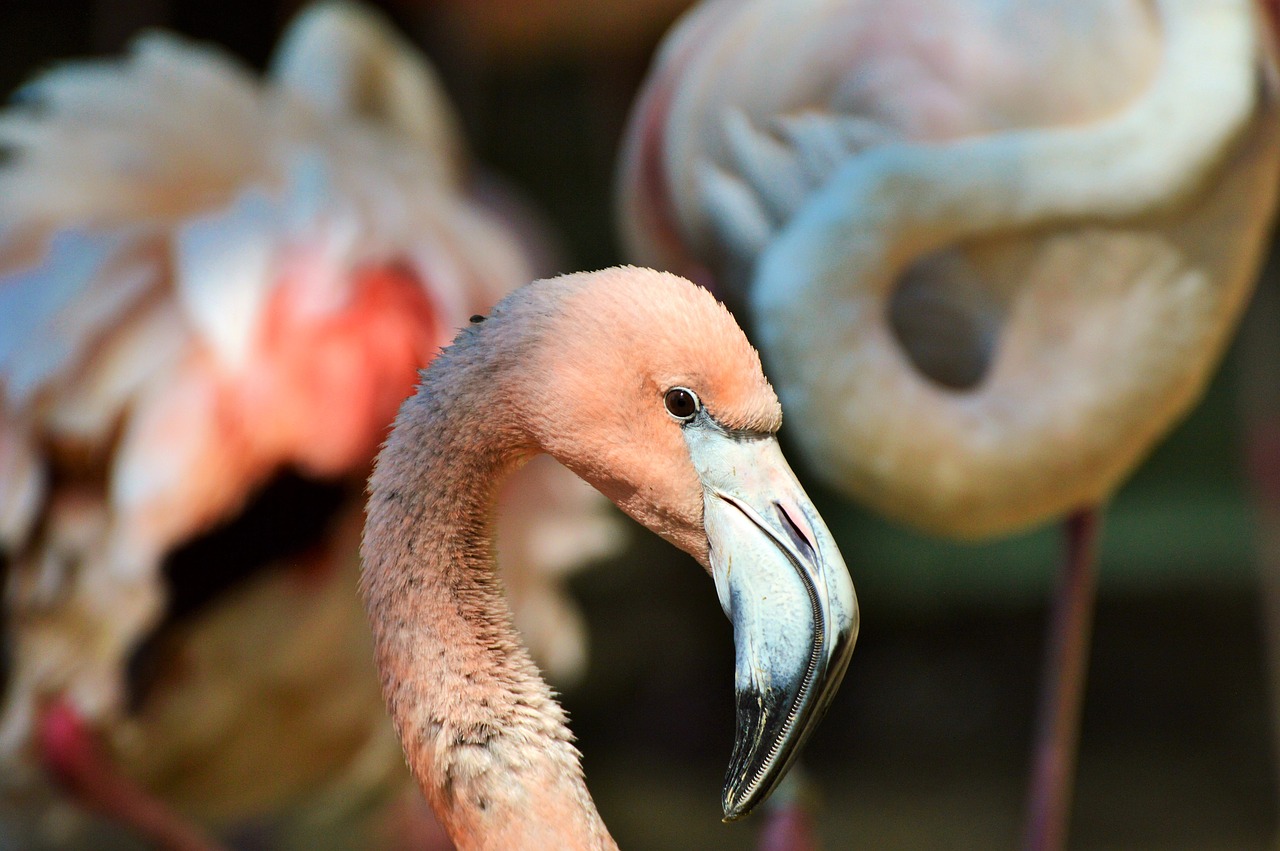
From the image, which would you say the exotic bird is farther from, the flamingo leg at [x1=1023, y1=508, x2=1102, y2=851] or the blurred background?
the flamingo leg at [x1=1023, y1=508, x2=1102, y2=851]

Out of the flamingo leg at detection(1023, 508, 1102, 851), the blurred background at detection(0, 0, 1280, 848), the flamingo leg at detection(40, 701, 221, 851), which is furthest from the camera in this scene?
the blurred background at detection(0, 0, 1280, 848)

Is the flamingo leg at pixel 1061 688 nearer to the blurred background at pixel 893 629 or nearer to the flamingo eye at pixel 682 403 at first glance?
the flamingo eye at pixel 682 403

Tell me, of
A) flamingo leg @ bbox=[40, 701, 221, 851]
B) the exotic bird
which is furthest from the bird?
flamingo leg @ bbox=[40, 701, 221, 851]

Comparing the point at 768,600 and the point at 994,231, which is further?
the point at 994,231

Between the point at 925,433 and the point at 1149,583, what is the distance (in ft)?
13.4

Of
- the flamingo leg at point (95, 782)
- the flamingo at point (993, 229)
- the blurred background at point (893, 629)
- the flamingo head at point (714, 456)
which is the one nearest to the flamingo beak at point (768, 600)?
the flamingo head at point (714, 456)

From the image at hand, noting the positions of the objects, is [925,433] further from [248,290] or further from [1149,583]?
[1149,583]

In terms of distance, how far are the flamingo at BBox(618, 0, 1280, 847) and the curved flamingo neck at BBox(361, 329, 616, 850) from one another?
646mm

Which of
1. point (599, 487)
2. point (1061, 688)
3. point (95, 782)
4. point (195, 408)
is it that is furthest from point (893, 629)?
point (599, 487)

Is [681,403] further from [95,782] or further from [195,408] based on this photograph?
[95,782]

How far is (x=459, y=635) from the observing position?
3.20 ft

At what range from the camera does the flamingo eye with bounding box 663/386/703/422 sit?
0.91 meters

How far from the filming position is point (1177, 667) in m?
4.66

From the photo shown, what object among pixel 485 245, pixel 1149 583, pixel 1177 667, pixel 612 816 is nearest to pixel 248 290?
pixel 485 245
